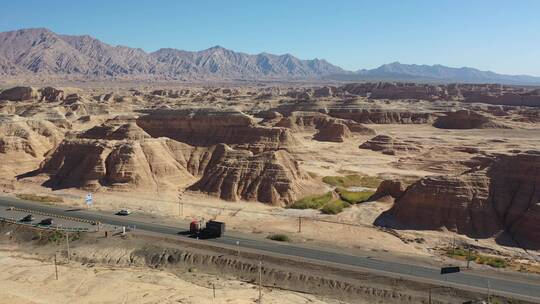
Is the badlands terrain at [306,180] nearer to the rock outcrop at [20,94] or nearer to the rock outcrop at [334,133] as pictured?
the rock outcrop at [334,133]

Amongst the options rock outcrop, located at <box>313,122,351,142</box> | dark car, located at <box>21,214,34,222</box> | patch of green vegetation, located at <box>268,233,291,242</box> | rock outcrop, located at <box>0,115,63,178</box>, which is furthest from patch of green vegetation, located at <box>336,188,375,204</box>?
rock outcrop, located at <box>313,122,351,142</box>

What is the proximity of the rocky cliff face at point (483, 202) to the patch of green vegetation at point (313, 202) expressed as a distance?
9.52 meters

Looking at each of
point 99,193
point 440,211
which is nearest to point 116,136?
point 99,193

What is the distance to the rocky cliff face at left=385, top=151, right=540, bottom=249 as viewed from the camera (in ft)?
144

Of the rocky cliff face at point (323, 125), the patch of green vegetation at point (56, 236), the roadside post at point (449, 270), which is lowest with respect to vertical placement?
the patch of green vegetation at point (56, 236)

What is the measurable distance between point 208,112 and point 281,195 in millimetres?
34783

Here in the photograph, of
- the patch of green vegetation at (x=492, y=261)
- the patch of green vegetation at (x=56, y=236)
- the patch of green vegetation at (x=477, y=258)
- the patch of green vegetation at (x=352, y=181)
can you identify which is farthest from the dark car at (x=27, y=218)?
the patch of green vegetation at (x=492, y=261)

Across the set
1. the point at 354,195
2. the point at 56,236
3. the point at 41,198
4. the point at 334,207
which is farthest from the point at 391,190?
the point at 41,198

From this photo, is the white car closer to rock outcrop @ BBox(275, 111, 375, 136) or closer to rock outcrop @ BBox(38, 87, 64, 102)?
rock outcrop @ BBox(275, 111, 375, 136)

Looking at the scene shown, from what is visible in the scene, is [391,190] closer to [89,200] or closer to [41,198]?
[89,200]

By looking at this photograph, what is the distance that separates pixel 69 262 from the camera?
39375mm

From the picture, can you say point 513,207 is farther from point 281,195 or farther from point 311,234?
point 281,195

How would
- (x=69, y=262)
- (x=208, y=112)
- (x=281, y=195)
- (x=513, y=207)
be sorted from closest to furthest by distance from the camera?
(x=69, y=262), (x=513, y=207), (x=281, y=195), (x=208, y=112)

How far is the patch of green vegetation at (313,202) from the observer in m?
55.3
